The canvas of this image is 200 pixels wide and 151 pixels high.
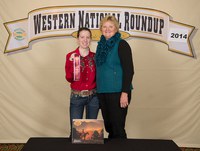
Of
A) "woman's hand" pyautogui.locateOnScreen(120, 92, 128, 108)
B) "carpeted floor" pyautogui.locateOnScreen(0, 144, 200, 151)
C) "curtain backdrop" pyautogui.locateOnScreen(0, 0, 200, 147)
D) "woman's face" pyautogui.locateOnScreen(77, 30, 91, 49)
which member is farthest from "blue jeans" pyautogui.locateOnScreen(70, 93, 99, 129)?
"carpeted floor" pyautogui.locateOnScreen(0, 144, 200, 151)

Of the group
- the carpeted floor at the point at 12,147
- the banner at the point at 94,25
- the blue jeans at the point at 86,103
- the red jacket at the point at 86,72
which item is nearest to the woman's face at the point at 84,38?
the red jacket at the point at 86,72

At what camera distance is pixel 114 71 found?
6.54 feet

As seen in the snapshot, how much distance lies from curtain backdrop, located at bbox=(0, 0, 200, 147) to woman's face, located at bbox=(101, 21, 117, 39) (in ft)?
3.05

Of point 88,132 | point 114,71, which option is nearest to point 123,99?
point 114,71

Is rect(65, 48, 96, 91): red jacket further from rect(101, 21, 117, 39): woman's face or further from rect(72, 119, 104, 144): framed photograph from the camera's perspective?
rect(72, 119, 104, 144): framed photograph

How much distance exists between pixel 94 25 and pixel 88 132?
1.59 m

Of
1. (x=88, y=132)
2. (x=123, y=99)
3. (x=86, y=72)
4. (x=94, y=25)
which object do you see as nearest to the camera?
(x=88, y=132)

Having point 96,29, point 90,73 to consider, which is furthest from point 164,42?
point 90,73

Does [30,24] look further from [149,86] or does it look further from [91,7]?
[149,86]

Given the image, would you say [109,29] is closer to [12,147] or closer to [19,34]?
[19,34]

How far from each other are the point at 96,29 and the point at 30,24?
0.72m

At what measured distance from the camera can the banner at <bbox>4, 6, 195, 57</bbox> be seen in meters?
2.88

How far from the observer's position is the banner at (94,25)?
2875 millimetres

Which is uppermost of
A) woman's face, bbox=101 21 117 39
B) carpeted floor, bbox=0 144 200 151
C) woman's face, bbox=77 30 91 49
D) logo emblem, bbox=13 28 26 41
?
woman's face, bbox=101 21 117 39
